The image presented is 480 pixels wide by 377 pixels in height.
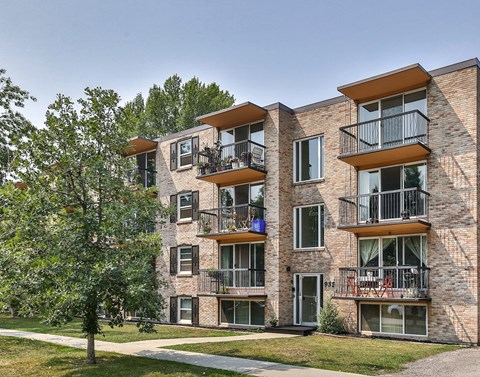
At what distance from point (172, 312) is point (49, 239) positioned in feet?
47.7

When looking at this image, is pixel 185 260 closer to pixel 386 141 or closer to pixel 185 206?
pixel 185 206

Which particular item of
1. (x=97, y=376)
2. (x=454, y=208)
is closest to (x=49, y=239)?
(x=97, y=376)

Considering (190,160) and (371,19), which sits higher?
(371,19)

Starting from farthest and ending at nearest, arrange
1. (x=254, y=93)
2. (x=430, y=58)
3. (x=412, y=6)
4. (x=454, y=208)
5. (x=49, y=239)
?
1. (x=254, y=93)
2. (x=430, y=58)
3. (x=454, y=208)
4. (x=412, y=6)
5. (x=49, y=239)

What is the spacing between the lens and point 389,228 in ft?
60.1

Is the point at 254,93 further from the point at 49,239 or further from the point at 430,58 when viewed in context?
the point at 49,239

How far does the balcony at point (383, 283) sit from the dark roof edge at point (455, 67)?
6.76 meters

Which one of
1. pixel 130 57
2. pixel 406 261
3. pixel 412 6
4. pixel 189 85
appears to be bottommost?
pixel 406 261

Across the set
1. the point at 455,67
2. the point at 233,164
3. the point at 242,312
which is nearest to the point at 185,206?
the point at 233,164

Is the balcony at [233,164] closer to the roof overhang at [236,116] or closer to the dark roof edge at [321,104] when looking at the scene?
the roof overhang at [236,116]

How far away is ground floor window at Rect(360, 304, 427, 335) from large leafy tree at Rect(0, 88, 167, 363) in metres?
9.31

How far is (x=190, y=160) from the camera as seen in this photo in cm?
2591

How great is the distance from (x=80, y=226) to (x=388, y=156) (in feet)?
37.2

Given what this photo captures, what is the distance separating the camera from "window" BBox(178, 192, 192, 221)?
25.6m
